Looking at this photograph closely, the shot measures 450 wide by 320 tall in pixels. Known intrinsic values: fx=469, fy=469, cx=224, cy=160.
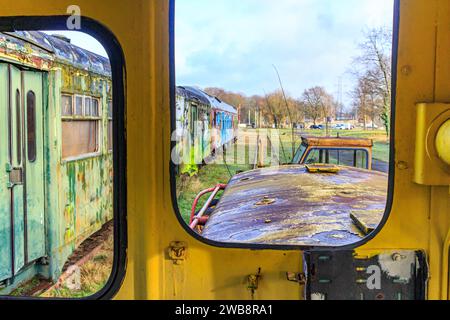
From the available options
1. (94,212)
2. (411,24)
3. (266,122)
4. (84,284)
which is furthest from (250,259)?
(94,212)

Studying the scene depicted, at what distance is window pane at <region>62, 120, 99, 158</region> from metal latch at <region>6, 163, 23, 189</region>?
468 mm

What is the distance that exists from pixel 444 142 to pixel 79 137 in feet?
12.4

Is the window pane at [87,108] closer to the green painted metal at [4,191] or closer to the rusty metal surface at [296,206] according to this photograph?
the green painted metal at [4,191]

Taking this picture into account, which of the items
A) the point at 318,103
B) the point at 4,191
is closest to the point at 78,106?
the point at 4,191

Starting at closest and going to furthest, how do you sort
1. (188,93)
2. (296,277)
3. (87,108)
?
(296,277) < (188,93) < (87,108)

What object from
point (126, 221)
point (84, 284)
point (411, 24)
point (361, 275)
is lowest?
point (84, 284)

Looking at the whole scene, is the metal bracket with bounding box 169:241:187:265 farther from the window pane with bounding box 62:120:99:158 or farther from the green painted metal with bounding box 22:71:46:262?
the green painted metal with bounding box 22:71:46:262

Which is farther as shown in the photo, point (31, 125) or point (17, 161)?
point (31, 125)

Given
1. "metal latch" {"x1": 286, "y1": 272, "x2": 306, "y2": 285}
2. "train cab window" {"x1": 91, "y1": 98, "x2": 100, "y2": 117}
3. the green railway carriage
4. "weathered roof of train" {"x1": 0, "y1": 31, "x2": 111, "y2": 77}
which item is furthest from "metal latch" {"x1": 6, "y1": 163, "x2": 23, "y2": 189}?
"metal latch" {"x1": 286, "y1": 272, "x2": 306, "y2": 285}

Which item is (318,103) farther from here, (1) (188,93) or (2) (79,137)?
(2) (79,137)

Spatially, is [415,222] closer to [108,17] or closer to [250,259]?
[250,259]

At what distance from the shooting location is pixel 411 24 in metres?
1.22

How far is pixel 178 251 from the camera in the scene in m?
1.33

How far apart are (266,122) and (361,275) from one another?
67cm
